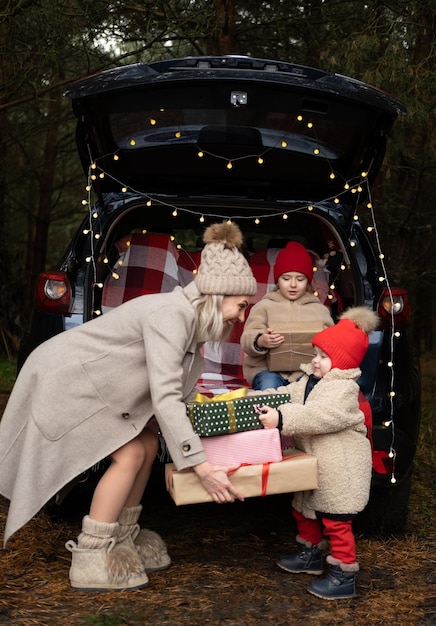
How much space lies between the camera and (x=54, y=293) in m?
3.81

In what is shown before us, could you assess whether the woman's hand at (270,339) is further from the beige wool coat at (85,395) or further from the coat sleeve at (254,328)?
the beige wool coat at (85,395)

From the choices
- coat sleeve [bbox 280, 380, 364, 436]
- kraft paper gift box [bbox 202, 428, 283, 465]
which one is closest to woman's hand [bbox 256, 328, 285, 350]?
coat sleeve [bbox 280, 380, 364, 436]

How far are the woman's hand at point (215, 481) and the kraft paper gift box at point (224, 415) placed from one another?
0.47 ft

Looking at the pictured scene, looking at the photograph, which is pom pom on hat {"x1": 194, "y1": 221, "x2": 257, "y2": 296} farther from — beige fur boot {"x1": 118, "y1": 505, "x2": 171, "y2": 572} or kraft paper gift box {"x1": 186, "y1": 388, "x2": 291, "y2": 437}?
beige fur boot {"x1": 118, "y1": 505, "x2": 171, "y2": 572}

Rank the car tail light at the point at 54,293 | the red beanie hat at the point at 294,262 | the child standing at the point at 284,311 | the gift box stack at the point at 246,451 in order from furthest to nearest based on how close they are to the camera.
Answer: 1. the red beanie hat at the point at 294,262
2. the child standing at the point at 284,311
3. the car tail light at the point at 54,293
4. the gift box stack at the point at 246,451

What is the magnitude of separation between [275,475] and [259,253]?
224 centimetres

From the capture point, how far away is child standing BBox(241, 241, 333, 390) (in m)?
4.28

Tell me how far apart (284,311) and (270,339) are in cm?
33

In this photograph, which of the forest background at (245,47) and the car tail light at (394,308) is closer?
the car tail light at (394,308)

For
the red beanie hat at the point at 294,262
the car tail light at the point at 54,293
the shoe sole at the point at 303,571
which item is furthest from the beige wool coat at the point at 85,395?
the red beanie hat at the point at 294,262

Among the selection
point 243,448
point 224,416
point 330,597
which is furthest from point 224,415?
point 330,597

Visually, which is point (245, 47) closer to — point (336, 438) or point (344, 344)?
point (344, 344)

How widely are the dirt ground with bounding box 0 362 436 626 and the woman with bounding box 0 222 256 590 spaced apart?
0.18 metres

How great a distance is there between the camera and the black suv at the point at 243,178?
3.53 m
